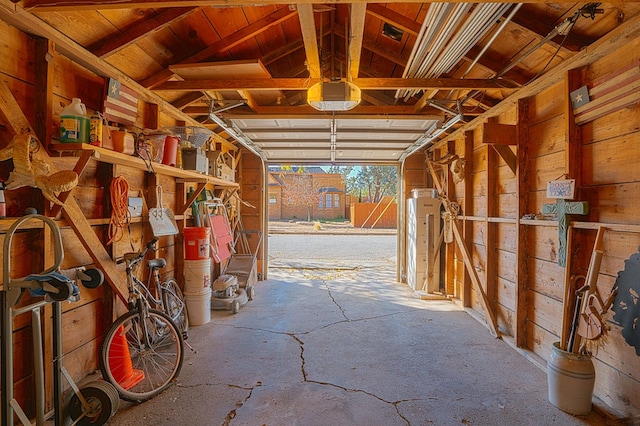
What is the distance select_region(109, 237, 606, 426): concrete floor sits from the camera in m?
2.18

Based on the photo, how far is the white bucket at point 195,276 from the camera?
3836 mm

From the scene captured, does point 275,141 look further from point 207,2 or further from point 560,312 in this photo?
point 560,312

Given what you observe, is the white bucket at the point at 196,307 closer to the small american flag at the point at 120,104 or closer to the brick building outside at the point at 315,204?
the small american flag at the point at 120,104

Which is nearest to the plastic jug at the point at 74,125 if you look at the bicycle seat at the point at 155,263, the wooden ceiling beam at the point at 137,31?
the wooden ceiling beam at the point at 137,31

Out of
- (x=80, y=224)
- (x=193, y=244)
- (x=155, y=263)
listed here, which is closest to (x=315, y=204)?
(x=193, y=244)

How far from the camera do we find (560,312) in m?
2.75

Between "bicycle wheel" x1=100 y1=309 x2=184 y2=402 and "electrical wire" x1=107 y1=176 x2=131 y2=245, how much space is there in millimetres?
703

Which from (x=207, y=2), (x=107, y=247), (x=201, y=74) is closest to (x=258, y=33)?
(x=201, y=74)

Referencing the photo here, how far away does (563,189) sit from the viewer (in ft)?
8.14

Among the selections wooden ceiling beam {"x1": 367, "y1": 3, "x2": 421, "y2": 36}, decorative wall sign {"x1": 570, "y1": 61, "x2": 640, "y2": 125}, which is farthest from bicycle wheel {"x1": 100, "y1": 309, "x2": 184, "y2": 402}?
decorative wall sign {"x1": 570, "y1": 61, "x2": 640, "y2": 125}

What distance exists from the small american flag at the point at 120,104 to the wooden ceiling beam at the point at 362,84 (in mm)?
312

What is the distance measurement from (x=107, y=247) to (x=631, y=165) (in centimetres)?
377

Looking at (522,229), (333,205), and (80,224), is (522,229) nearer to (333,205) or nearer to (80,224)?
(80,224)

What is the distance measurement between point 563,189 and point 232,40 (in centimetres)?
293
